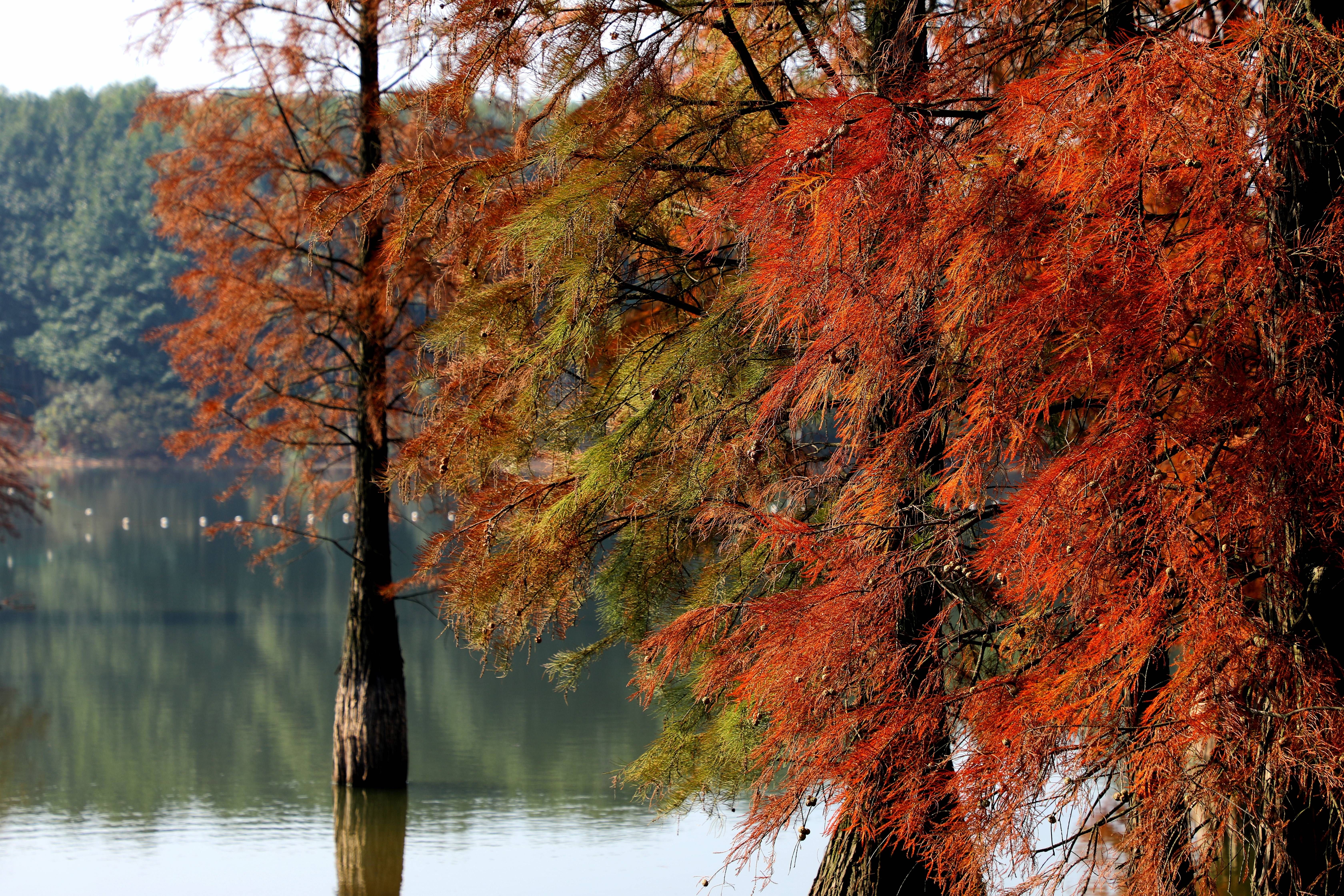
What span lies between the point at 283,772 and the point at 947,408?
32.7ft

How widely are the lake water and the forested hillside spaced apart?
4246 cm

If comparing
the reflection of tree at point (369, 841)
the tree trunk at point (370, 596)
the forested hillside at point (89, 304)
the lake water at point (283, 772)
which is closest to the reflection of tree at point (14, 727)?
the lake water at point (283, 772)

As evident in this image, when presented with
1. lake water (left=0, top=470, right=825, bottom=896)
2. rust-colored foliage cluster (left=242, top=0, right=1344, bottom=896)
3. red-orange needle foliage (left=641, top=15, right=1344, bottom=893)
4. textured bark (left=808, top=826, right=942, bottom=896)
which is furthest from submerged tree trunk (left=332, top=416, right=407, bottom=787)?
red-orange needle foliage (left=641, top=15, right=1344, bottom=893)

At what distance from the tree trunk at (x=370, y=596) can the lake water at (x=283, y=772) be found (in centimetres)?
35

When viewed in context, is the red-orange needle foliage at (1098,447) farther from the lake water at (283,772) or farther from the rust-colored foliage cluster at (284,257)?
the rust-colored foliage cluster at (284,257)

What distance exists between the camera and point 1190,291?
15.3ft

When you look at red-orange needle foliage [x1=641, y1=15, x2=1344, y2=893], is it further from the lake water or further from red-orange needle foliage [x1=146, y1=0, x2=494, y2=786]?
red-orange needle foliage [x1=146, y1=0, x2=494, y2=786]

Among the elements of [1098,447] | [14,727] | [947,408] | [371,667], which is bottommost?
[14,727]

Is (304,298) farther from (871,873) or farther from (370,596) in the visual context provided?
(871,873)

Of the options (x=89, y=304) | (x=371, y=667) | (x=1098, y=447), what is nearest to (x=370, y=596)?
(x=371, y=667)

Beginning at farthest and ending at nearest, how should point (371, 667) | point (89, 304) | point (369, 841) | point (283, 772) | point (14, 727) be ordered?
1. point (89, 304)
2. point (14, 727)
3. point (283, 772)
4. point (371, 667)
5. point (369, 841)

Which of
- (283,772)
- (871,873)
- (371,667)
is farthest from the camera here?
(283,772)

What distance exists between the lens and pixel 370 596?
11.6 m

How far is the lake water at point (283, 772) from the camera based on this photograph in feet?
33.9
